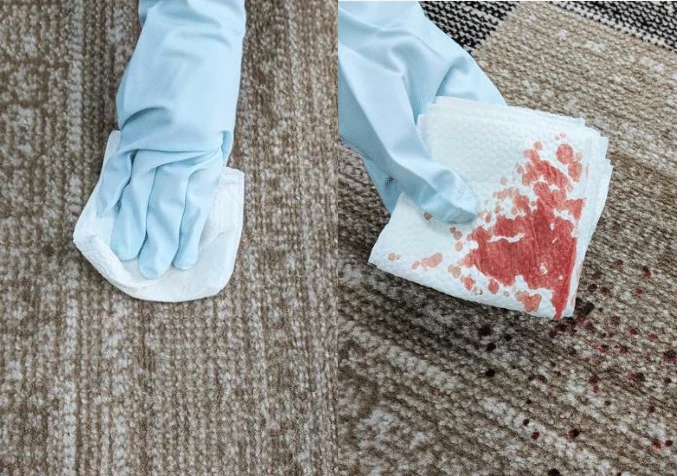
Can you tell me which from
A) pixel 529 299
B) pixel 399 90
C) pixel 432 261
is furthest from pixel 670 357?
pixel 399 90

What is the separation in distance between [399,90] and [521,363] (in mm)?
353

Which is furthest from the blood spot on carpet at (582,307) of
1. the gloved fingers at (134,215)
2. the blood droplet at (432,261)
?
the gloved fingers at (134,215)

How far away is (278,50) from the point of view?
88 centimetres

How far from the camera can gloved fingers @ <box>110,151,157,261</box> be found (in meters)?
0.73

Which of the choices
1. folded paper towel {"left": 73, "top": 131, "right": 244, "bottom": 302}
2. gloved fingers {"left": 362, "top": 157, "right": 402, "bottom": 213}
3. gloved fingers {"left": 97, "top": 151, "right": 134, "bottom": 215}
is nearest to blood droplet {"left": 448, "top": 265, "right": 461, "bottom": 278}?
gloved fingers {"left": 362, "top": 157, "right": 402, "bottom": 213}

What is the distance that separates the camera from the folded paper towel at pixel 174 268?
0.73m

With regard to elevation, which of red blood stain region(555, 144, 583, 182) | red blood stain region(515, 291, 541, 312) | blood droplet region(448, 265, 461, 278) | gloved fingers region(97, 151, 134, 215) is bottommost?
red blood stain region(515, 291, 541, 312)

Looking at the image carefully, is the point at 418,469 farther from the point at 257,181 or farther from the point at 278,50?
the point at 278,50

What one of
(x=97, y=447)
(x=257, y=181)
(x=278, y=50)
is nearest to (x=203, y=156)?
(x=257, y=181)

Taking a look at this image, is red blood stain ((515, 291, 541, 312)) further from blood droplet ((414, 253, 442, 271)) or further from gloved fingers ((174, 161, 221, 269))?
gloved fingers ((174, 161, 221, 269))

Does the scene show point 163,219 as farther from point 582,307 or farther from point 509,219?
point 582,307

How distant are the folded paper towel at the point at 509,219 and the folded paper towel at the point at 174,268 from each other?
172mm

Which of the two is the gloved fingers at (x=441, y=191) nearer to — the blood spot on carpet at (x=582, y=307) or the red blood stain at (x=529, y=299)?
the red blood stain at (x=529, y=299)

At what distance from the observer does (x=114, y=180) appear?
2.46 ft
